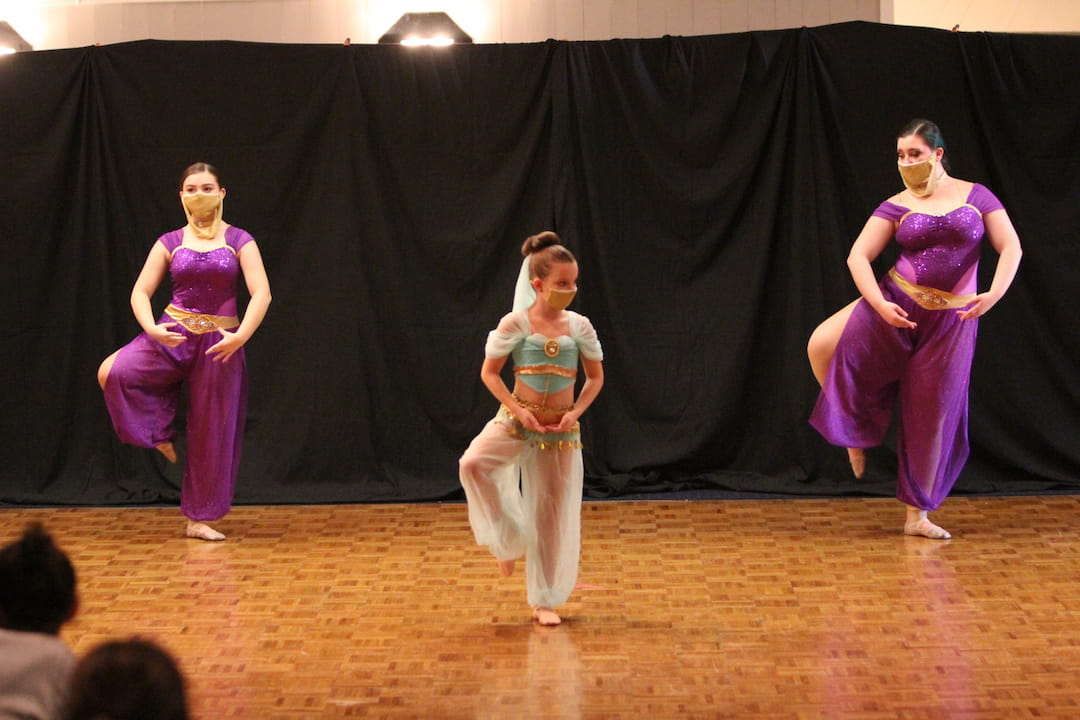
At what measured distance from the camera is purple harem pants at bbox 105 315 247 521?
514cm

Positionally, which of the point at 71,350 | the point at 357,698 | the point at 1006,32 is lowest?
the point at 357,698

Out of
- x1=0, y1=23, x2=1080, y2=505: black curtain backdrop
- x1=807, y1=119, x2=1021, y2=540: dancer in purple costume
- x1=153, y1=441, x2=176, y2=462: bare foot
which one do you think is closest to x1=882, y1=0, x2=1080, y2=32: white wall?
x1=0, y1=23, x2=1080, y2=505: black curtain backdrop

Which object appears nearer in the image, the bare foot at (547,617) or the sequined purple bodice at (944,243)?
the bare foot at (547,617)

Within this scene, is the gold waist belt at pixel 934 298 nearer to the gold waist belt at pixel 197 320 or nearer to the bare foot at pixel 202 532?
the gold waist belt at pixel 197 320

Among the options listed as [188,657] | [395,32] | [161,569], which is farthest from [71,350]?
[188,657]

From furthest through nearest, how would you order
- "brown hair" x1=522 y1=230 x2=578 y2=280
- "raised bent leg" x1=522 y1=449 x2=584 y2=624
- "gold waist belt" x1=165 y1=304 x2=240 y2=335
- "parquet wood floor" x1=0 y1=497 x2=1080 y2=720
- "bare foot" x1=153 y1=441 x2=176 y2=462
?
"bare foot" x1=153 y1=441 x2=176 y2=462, "gold waist belt" x1=165 y1=304 x2=240 y2=335, "raised bent leg" x1=522 y1=449 x2=584 y2=624, "brown hair" x1=522 y1=230 x2=578 y2=280, "parquet wood floor" x1=0 y1=497 x2=1080 y2=720

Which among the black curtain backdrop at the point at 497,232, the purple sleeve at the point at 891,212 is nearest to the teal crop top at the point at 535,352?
the purple sleeve at the point at 891,212

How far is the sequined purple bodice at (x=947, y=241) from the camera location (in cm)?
481

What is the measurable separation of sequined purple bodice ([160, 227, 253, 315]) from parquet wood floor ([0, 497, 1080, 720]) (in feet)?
3.13

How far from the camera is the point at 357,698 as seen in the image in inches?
128

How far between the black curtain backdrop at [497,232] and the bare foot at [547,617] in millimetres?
2012

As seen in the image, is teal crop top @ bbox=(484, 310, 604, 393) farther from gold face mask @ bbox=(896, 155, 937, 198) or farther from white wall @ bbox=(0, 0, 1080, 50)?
white wall @ bbox=(0, 0, 1080, 50)

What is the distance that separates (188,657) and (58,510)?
2542 millimetres

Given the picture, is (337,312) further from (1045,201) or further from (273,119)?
(1045,201)
